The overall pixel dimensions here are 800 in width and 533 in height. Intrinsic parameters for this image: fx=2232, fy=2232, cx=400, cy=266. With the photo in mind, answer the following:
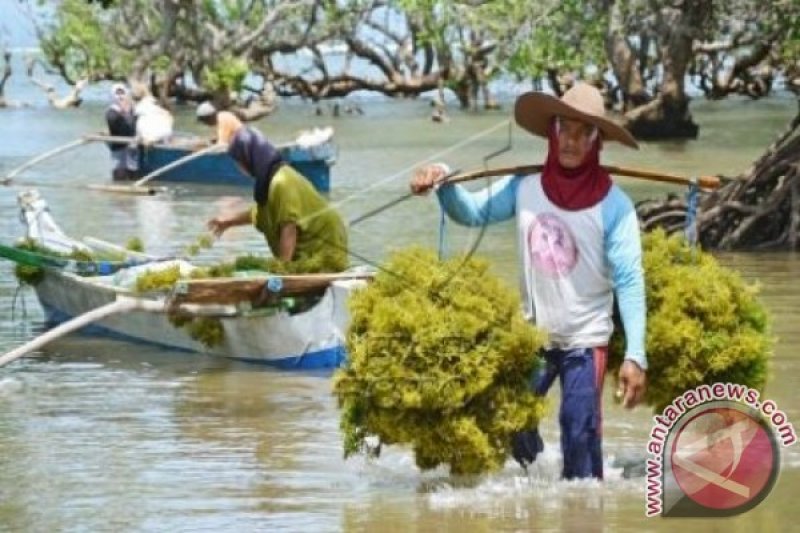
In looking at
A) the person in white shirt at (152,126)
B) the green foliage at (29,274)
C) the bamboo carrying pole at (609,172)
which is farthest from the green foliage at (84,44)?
the bamboo carrying pole at (609,172)

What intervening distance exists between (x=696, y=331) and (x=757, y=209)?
34.2 feet

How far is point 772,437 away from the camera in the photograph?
9.61 m

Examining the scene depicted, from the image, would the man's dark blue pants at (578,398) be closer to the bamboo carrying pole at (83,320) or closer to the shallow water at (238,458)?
the shallow water at (238,458)

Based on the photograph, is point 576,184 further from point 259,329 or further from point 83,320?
point 259,329

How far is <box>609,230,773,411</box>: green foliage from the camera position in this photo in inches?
338

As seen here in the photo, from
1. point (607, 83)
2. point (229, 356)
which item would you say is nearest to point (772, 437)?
point (229, 356)

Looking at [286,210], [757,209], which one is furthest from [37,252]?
[757,209]

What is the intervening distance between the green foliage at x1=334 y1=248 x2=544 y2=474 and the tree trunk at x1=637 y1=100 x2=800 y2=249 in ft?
33.6

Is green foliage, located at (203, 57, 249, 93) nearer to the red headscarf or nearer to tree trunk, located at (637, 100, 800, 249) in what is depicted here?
tree trunk, located at (637, 100, 800, 249)

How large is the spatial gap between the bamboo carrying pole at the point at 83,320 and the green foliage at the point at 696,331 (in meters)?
3.59

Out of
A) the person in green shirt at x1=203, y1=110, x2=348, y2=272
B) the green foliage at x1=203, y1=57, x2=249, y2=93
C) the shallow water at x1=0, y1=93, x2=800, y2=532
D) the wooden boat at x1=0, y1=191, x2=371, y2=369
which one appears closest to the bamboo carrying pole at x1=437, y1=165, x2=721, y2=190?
the shallow water at x1=0, y1=93, x2=800, y2=532

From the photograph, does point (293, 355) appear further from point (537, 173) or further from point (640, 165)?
point (640, 165)

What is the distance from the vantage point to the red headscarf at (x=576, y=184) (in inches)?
320

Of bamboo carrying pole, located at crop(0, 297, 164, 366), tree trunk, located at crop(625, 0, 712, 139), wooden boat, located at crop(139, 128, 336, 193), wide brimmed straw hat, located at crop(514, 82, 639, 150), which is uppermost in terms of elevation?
wide brimmed straw hat, located at crop(514, 82, 639, 150)
